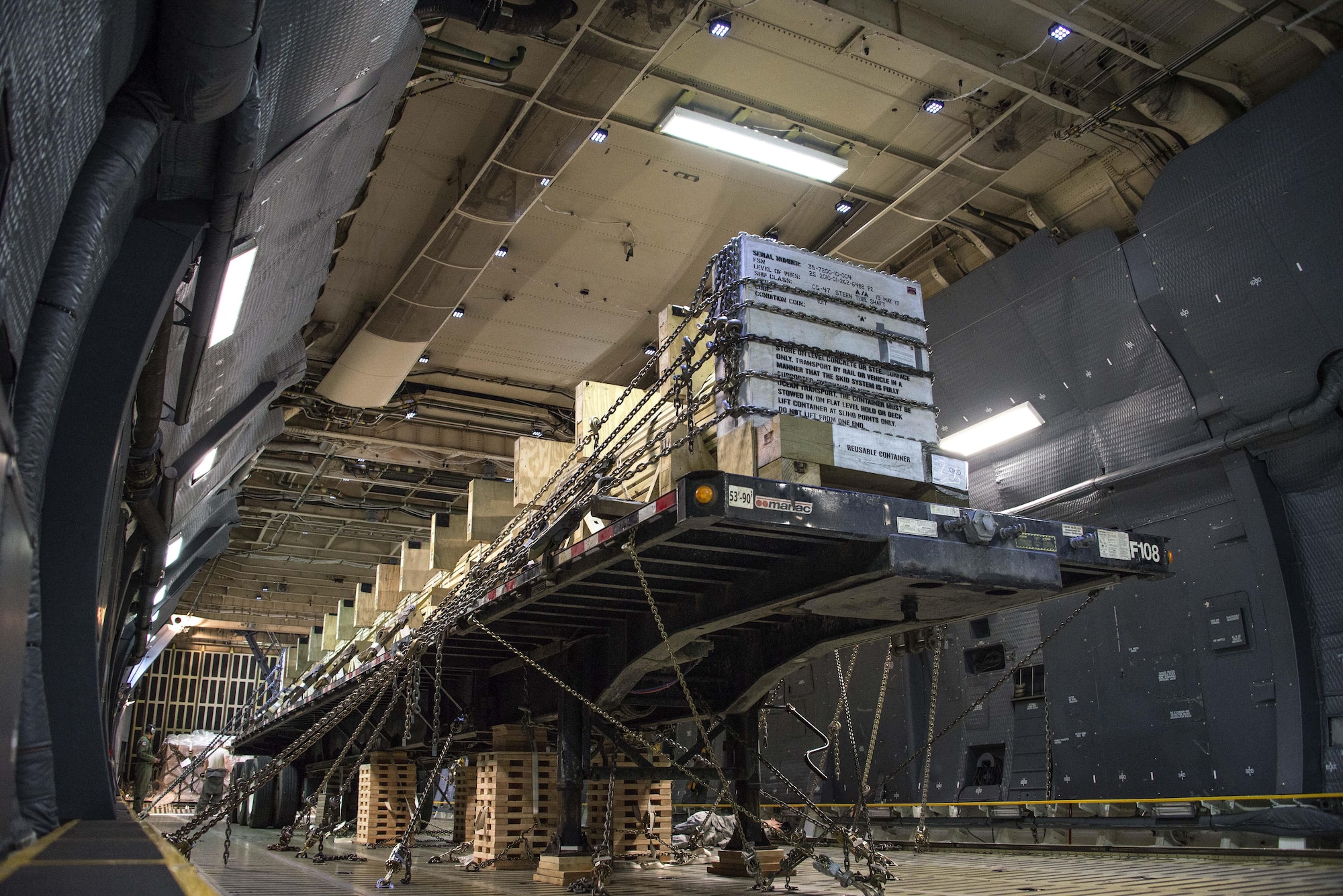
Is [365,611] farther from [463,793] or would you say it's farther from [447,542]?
[447,542]

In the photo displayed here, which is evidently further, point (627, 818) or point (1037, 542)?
point (627, 818)

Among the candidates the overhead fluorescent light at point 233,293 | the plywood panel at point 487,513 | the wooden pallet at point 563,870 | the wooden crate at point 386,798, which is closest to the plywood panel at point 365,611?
the wooden crate at point 386,798

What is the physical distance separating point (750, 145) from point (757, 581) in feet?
23.3

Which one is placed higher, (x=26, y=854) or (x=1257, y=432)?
(x=1257, y=432)

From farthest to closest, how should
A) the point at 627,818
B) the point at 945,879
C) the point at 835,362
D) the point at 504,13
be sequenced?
the point at 627,818
the point at 504,13
the point at 945,879
the point at 835,362

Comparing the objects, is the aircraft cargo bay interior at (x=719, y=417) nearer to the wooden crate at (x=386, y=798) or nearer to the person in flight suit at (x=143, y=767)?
the wooden crate at (x=386, y=798)

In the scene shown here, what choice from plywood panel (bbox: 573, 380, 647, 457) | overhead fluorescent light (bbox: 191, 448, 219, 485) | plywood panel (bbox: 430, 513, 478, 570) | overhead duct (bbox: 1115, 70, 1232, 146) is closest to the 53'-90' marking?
plywood panel (bbox: 573, 380, 647, 457)

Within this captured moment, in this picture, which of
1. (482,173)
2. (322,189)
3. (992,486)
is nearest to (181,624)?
(482,173)

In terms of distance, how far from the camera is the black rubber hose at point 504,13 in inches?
367

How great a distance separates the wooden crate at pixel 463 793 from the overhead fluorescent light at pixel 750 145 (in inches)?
348

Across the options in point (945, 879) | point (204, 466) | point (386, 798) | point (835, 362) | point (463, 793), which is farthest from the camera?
point (386, 798)

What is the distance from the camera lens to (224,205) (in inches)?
166

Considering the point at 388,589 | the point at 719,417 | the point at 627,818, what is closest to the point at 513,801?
the point at 627,818

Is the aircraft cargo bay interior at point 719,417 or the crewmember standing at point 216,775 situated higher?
the aircraft cargo bay interior at point 719,417
